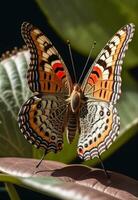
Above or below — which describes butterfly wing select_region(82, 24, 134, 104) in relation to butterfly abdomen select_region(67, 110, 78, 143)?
above

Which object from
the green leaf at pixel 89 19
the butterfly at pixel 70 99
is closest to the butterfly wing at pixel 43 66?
the butterfly at pixel 70 99

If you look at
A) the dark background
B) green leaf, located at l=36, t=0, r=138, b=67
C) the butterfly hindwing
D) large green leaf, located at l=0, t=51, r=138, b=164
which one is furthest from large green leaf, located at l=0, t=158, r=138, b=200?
the dark background

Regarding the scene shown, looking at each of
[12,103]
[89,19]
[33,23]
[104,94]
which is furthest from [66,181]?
[33,23]

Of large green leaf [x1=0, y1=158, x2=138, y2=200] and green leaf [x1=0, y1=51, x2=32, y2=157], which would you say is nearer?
large green leaf [x1=0, y1=158, x2=138, y2=200]

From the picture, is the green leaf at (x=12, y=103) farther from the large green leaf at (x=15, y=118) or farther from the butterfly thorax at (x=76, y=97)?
the butterfly thorax at (x=76, y=97)

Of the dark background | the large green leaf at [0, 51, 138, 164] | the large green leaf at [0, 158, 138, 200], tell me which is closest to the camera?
the large green leaf at [0, 158, 138, 200]

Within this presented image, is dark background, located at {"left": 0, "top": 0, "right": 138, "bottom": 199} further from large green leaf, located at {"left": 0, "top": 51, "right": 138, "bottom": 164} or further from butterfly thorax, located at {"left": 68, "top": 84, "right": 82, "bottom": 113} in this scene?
butterfly thorax, located at {"left": 68, "top": 84, "right": 82, "bottom": 113}

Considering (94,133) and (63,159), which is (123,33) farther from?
(63,159)
